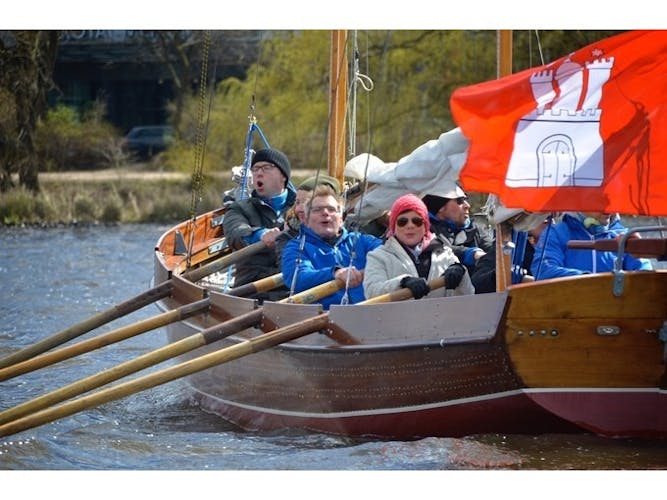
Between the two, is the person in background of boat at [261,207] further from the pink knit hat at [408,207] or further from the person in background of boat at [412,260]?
the pink knit hat at [408,207]

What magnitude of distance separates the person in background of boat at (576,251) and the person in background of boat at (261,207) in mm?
2917

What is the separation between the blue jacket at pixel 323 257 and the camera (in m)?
9.48

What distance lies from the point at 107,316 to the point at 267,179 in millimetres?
1672

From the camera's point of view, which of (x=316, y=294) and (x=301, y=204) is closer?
(x=316, y=294)

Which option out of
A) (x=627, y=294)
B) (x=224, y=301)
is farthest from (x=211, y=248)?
(x=627, y=294)

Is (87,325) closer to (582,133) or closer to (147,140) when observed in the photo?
(582,133)

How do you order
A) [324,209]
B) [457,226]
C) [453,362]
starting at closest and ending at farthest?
[453,362]
[324,209]
[457,226]

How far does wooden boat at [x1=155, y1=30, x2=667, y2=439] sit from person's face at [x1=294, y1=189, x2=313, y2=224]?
0.84 meters

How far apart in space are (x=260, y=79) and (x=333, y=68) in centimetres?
1742

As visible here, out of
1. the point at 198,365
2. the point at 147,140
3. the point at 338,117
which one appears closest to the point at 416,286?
the point at 198,365

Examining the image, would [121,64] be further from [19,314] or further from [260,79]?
[19,314]

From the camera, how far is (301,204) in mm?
9891
